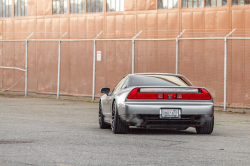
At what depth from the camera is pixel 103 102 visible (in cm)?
1152

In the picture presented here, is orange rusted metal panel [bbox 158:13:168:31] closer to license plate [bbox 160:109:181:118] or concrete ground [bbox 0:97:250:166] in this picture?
concrete ground [bbox 0:97:250:166]

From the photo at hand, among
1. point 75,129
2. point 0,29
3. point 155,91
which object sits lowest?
point 75,129

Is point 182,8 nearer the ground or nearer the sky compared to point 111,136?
nearer the sky

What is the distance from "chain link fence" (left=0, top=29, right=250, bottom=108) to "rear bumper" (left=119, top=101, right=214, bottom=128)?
30.6ft

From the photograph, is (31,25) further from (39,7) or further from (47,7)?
(47,7)

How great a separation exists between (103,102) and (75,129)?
1.01 metres

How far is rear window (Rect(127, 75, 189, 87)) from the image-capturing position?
1021 centimetres

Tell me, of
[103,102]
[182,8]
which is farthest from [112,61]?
[103,102]

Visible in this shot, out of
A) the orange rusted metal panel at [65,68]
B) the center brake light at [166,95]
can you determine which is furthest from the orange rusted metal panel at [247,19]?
the center brake light at [166,95]

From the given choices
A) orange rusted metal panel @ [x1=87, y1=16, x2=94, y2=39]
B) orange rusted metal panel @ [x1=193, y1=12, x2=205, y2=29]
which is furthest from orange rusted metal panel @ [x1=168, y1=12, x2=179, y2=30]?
orange rusted metal panel @ [x1=87, y1=16, x2=94, y2=39]

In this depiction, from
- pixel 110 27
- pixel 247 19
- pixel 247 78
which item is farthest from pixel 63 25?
pixel 247 78

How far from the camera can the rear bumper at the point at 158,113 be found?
30.8 ft

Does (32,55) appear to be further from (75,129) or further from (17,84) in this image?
(75,129)

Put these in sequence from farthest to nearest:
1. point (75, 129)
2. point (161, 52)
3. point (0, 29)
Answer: point (0, 29), point (161, 52), point (75, 129)
